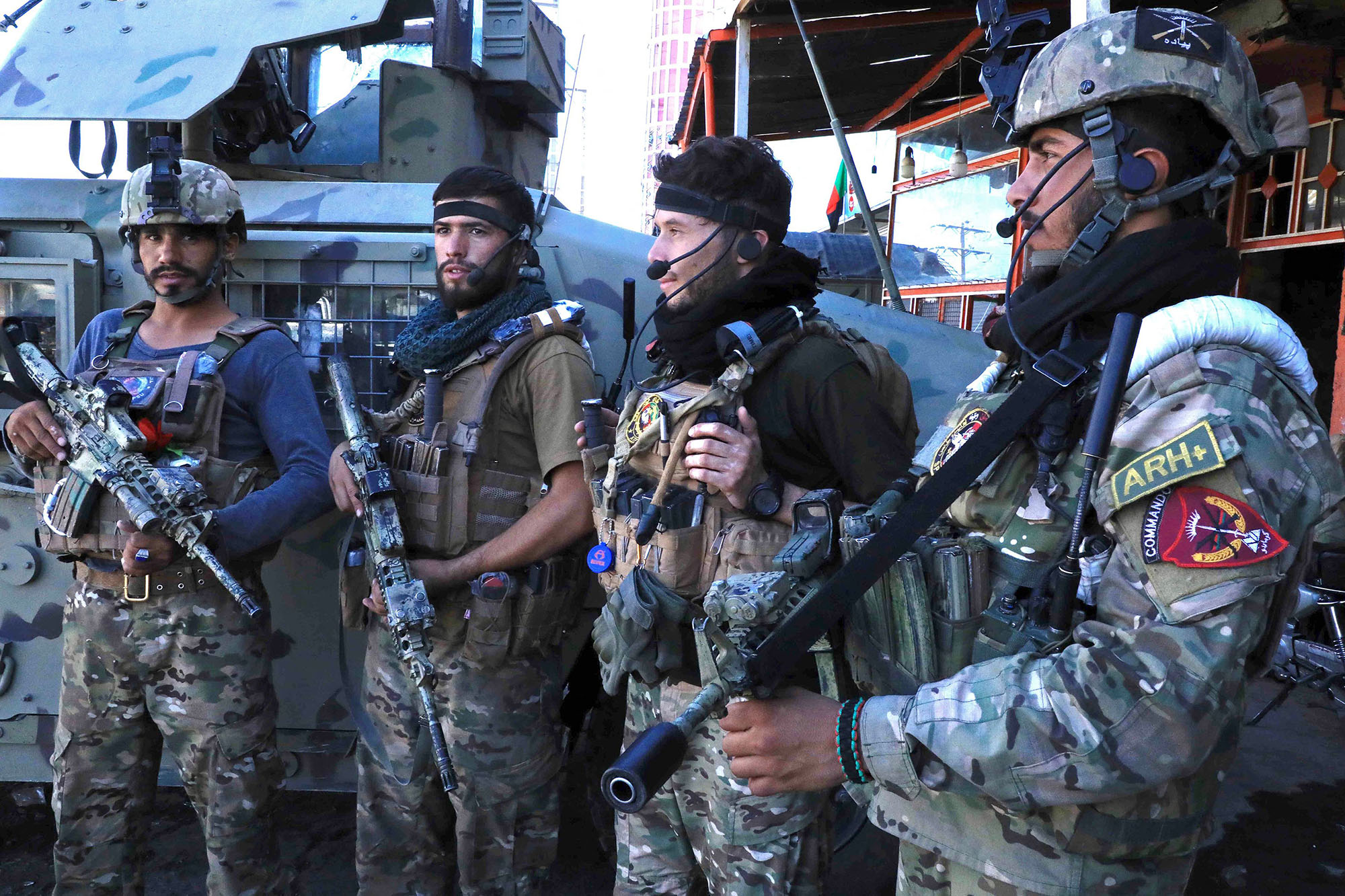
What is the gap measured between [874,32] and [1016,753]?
6.97m

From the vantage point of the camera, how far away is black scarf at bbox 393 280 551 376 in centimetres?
254

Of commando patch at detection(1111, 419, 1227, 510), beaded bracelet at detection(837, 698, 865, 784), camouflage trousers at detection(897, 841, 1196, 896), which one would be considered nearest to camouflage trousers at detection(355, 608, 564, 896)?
camouflage trousers at detection(897, 841, 1196, 896)

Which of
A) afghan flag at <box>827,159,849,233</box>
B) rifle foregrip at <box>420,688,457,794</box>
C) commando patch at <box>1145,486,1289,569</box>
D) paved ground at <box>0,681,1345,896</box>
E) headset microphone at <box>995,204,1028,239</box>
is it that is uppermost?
afghan flag at <box>827,159,849,233</box>

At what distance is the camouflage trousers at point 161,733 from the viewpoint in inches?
101

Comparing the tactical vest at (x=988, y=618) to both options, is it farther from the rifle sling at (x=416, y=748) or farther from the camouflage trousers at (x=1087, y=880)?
the rifle sling at (x=416, y=748)

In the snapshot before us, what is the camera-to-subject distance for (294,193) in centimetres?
322

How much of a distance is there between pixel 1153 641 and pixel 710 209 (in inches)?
53.2

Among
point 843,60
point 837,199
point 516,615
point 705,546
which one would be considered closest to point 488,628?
point 516,615

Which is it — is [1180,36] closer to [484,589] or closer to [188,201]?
[484,589]

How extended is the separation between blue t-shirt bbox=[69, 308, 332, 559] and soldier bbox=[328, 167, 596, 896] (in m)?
0.11

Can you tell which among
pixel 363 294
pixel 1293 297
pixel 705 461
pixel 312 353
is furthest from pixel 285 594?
pixel 1293 297

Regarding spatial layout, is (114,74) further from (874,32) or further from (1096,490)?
(874,32)

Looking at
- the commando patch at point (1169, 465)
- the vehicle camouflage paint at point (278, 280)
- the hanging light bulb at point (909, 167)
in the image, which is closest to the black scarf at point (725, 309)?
the vehicle camouflage paint at point (278, 280)

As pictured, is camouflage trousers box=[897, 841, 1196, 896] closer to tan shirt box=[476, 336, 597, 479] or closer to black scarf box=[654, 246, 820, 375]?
black scarf box=[654, 246, 820, 375]
